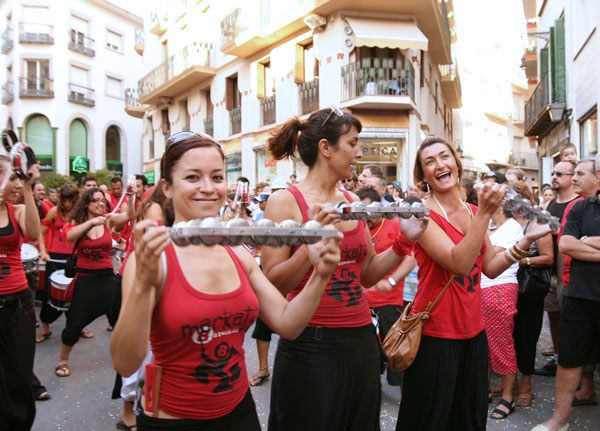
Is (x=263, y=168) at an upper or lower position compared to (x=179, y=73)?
lower

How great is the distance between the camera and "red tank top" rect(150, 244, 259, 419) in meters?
1.70

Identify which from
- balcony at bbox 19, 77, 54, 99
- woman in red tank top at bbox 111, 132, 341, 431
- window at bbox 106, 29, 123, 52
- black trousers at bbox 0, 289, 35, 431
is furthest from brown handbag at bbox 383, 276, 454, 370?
window at bbox 106, 29, 123, 52

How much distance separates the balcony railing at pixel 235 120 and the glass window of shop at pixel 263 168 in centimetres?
181

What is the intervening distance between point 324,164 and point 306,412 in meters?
1.35

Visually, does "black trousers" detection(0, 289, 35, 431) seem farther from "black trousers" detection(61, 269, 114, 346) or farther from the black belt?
the black belt

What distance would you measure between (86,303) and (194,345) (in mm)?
4088

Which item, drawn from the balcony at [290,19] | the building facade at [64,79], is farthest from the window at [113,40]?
the balcony at [290,19]

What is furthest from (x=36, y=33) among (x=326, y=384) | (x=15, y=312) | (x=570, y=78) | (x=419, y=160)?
(x=326, y=384)

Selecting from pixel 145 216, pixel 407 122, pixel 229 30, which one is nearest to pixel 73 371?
Answer: pixel 145 216

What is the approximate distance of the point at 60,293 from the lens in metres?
5.64

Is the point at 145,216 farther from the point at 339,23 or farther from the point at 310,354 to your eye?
the point at 339,23

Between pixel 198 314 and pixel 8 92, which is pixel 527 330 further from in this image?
pixel 8 92

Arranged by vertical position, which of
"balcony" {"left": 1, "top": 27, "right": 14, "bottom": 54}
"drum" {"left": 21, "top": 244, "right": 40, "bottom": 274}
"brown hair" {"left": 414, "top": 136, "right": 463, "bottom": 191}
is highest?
"balcony" {"left": 1, "top": 27, "right": 14, "bottom": 54}

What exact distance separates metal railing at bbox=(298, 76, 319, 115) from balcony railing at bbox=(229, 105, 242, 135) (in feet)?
13.4
